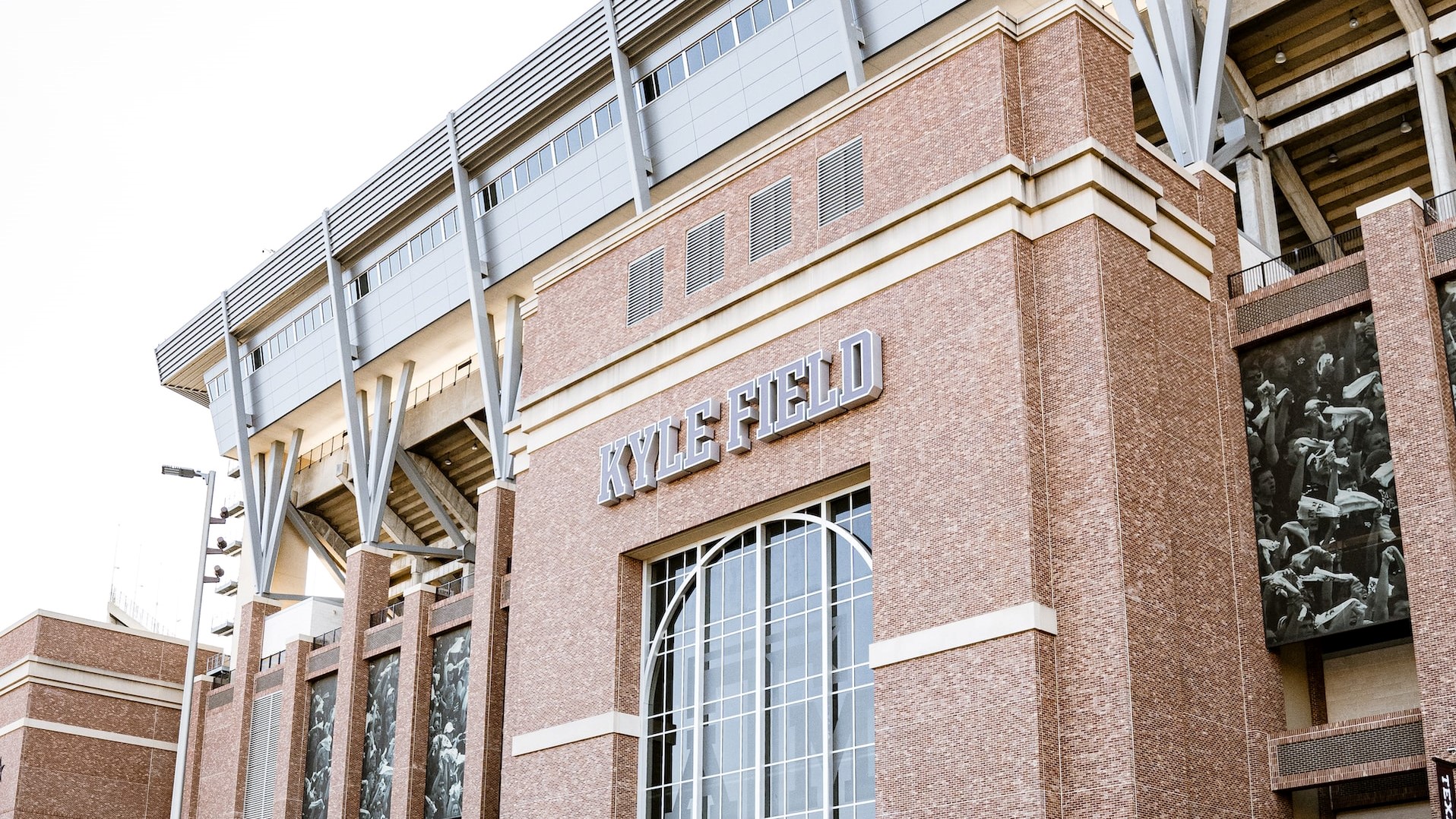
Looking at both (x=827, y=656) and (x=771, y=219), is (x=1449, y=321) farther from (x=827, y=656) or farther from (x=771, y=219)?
(x=771, y=219)

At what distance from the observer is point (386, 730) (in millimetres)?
47062

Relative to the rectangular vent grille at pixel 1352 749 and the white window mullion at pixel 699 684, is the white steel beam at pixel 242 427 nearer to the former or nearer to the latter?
the white window mullion at pixel 699 684

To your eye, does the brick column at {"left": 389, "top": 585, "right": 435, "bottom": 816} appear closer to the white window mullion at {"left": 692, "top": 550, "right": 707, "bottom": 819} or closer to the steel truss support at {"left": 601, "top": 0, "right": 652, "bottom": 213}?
the steel truss support at {"left": 601, "top": 0, "right": 652, "bottom": 213}

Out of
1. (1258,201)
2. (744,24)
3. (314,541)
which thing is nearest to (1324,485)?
(1258,201)

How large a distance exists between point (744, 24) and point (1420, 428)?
2374 cm

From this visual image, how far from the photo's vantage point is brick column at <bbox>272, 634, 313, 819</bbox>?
49.8 metres

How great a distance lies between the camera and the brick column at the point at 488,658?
1598 inches

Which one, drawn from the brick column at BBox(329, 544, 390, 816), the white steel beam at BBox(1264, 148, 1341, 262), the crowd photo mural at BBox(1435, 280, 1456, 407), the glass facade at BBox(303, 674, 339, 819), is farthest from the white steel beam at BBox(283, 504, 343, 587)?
the crowd photo mural at BBox(1435, 280, 1456, 407)

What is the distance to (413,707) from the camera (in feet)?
148

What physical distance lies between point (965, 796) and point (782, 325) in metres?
9.97

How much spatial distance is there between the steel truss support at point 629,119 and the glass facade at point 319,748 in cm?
1747

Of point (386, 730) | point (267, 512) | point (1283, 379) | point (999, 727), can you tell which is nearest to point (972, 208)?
point (1283, 379)

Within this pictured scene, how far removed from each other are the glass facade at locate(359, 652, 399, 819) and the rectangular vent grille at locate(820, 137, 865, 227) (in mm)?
22315

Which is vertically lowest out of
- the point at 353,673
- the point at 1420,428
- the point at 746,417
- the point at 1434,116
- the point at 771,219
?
the point at 1420,428
